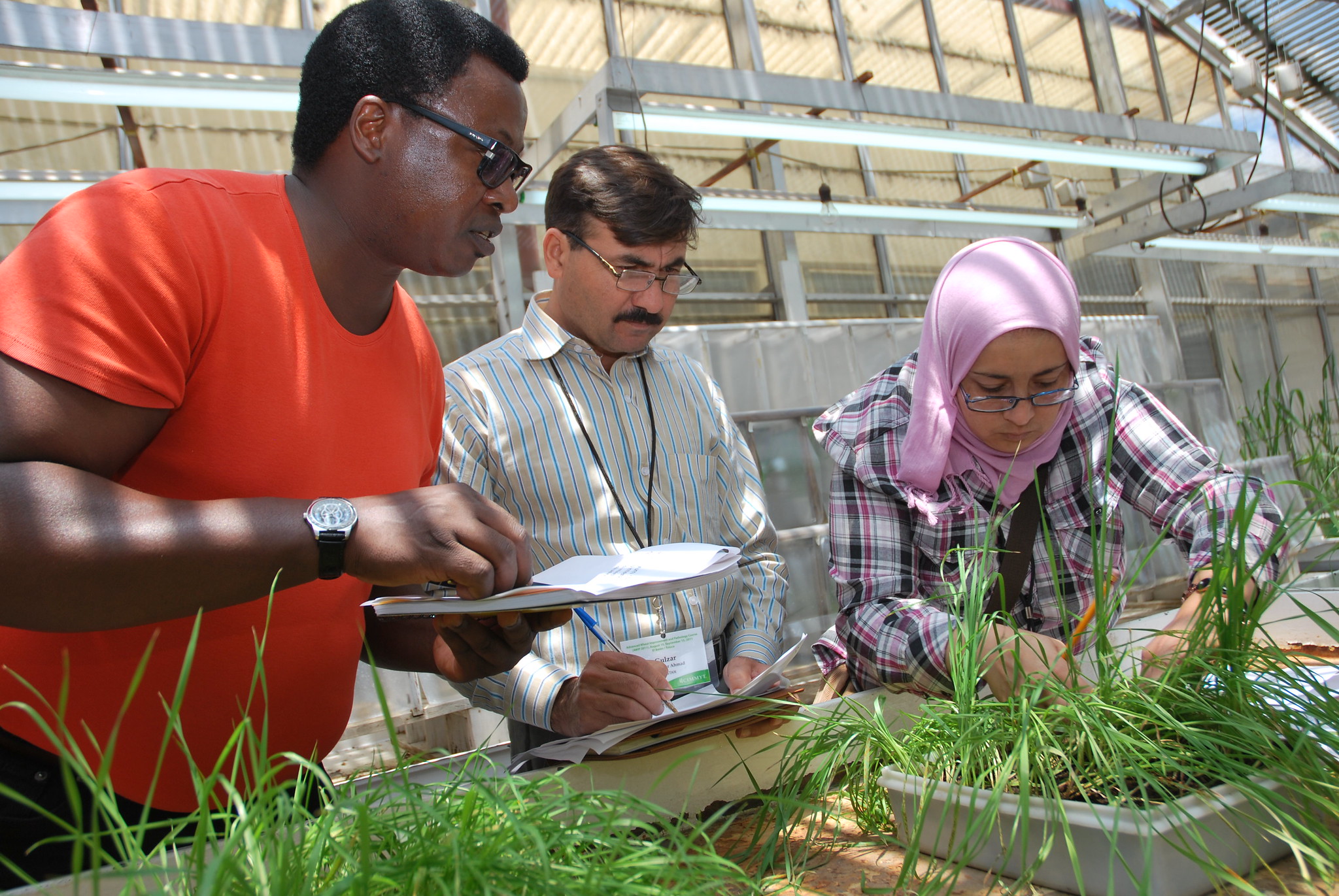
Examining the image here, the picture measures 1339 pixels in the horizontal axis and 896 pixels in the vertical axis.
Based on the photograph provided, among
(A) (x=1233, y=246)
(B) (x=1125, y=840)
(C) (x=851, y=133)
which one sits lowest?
(B) (x=1125, y=840)

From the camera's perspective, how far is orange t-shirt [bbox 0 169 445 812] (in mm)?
808

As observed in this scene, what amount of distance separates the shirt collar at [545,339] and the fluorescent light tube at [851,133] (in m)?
1.52

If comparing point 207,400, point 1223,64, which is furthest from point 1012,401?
point 1223,64

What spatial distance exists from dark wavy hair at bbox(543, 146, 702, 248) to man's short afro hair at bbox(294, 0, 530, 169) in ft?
1.87

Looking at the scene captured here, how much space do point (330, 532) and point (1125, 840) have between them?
71cm

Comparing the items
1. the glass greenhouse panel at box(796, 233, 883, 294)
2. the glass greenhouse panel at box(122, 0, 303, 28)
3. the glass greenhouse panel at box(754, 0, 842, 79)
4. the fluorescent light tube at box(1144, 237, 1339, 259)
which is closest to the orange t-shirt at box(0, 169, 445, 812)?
the glass greenhouse panel at box(122, 0, 303, 28)

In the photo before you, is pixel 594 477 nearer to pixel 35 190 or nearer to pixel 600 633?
pixel 600 633

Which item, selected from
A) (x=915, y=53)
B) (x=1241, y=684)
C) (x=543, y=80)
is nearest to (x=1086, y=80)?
(x=915, y=53)

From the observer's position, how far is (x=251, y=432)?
0.98m

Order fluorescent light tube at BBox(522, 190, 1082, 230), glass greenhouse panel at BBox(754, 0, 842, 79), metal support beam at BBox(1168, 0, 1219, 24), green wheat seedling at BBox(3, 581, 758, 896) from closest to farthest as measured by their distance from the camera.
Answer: green wheat seedling at BBox(3, 581, 758, 896)
fluorescent light tube at BBox(522, 190, 1082, 230)
glass greenhouse panel at BBox(754, 0, 842, 79)
metal support beam at BBox(1168, 0, 1219, 24)

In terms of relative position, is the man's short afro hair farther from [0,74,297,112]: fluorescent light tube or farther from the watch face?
[0,74,297,112]: fluorescent light tube

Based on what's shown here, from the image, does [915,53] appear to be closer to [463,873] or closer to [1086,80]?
[1086,80]

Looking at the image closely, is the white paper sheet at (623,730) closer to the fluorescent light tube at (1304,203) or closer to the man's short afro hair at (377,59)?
the man's short afro hair at (377,59)

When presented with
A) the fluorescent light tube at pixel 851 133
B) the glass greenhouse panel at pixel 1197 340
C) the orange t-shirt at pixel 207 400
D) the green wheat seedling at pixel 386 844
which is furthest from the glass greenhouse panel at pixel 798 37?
the green wheat seedling at pixel 386 844
